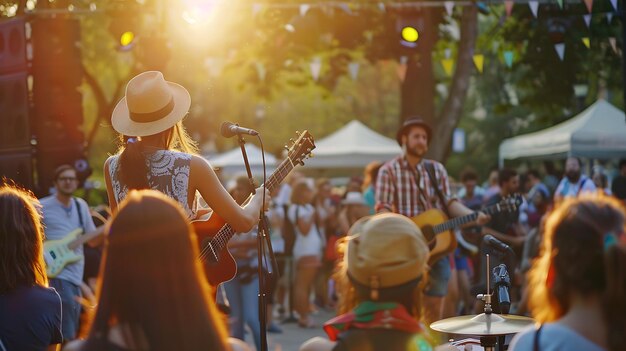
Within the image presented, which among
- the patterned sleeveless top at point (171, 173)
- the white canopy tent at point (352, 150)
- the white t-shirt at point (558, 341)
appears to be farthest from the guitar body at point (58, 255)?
the white canopy tent at point (352, 150)

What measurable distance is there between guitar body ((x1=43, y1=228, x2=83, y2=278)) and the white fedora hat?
11.4 ft

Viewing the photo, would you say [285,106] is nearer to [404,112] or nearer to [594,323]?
[404,112]

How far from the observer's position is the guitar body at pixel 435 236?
896 centimetres

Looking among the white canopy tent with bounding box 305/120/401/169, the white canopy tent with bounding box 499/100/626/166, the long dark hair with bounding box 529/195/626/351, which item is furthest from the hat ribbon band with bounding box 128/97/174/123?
the white canopy tent with bounding box 305/120/401/169

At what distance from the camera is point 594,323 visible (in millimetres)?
2977

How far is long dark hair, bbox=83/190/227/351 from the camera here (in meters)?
2.87

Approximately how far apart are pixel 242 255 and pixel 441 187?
198 cm

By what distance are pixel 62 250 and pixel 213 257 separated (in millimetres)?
3698

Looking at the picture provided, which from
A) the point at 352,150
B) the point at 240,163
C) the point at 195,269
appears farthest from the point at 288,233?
the point at 195,269

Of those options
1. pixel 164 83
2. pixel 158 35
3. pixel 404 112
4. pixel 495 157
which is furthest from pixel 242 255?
pixel 495 157

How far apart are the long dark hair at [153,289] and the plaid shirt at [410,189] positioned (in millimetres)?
6179

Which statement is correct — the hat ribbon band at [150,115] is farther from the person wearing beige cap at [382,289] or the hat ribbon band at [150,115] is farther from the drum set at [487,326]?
the person wearing beige cap at [382,289]

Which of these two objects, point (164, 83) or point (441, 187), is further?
point (441, 187)

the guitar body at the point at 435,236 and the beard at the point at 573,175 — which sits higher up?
the beard at the point at 573,175
